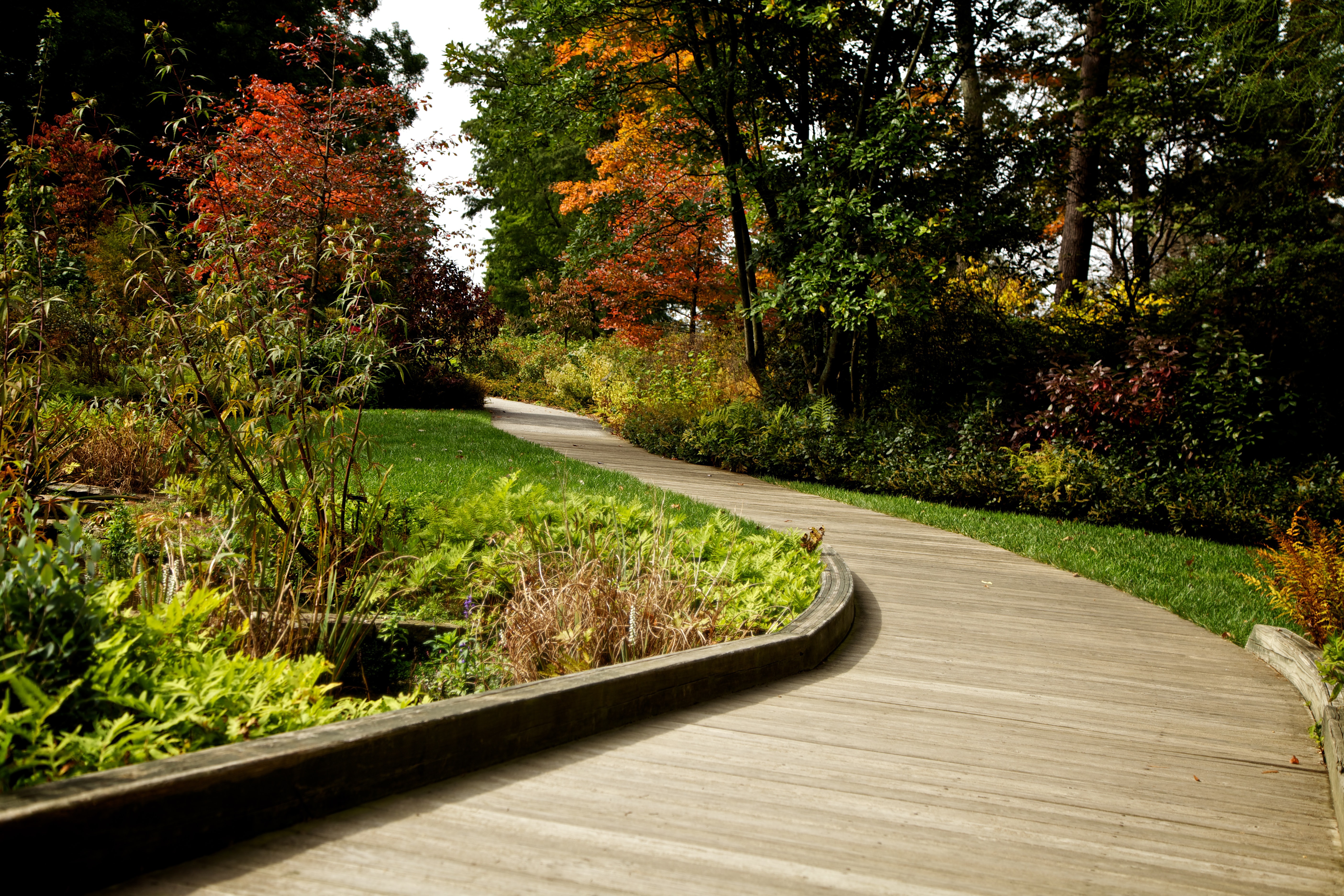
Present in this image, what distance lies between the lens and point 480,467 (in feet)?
26.7

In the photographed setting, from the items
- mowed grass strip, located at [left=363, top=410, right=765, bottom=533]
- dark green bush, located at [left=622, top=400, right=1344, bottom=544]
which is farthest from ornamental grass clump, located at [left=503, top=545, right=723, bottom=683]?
dark green bush, located at [left=622, top=400, right=1344, bottom=544]

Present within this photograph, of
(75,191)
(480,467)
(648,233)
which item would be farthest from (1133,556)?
(75,191)

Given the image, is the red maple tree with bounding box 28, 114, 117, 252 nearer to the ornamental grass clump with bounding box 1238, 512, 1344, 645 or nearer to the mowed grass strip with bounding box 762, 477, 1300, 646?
the mowed grass strip with bounding box 762, 477, 1300, 646

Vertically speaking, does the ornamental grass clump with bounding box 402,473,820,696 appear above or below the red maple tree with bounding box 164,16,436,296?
below

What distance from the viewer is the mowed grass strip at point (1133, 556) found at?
522 cm

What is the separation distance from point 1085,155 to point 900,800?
38.7 feet

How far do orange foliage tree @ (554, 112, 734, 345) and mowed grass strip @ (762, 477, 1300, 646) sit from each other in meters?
5.78

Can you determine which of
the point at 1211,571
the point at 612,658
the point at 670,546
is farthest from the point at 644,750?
the point at 1211,571

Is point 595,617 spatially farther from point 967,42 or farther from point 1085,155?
point 1085,155

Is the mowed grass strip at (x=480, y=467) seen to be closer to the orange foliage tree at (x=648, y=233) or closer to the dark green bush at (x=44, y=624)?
the dark green bush at (x=44, y=624)

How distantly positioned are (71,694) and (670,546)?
2762mm

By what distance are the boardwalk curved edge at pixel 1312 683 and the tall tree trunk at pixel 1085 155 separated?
8257 mm

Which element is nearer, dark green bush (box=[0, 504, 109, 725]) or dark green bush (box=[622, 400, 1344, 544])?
dark green bush (box=[0, 504, 109, 725])

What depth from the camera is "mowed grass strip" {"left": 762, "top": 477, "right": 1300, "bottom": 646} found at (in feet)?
17.1
